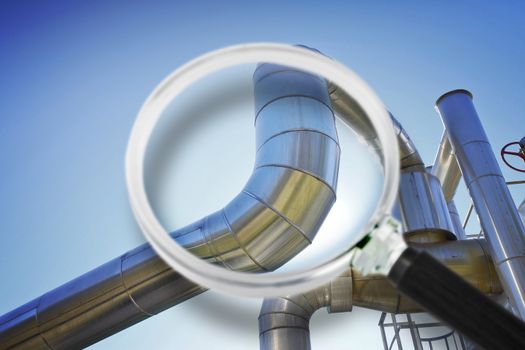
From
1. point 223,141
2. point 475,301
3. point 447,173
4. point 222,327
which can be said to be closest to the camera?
point 475,301

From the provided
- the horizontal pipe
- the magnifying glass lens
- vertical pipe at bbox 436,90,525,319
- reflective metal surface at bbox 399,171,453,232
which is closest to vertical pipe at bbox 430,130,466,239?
vertical pipe at bbox 436,90,525,319

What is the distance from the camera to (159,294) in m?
2.53

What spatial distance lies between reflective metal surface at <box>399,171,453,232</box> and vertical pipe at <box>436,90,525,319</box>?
0.97 feet

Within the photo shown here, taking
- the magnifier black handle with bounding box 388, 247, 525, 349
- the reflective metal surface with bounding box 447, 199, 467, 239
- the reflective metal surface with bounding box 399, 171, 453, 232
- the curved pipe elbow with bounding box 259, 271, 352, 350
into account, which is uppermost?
the reflective metal surface with bounding box 447, 199, 467, 239

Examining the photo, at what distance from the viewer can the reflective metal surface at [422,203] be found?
121 inches

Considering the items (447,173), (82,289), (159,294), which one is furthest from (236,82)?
(447,173)

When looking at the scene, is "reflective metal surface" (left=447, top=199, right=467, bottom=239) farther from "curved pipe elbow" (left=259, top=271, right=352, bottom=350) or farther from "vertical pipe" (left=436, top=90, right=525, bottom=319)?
"curved pipe elbow" (left=259, top=271, right=352, bottom=350)

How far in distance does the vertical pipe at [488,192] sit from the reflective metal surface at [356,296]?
0.19 m

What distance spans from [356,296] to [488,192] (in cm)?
110

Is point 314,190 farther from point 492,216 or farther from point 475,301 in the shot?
point 475,301

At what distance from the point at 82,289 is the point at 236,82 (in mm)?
A: 1518

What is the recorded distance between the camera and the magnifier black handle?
57 centimetres

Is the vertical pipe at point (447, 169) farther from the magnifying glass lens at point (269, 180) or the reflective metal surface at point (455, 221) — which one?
the magnifying glass lens at point (269, 180)


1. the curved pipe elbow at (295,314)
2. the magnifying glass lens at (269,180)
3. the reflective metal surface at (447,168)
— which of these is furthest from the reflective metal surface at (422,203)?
the magnifying glass lens at (269,180)
